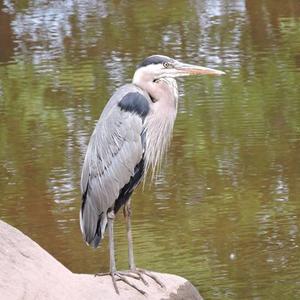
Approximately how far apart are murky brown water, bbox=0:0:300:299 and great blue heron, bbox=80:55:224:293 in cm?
95

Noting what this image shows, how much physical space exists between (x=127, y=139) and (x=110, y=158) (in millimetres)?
105

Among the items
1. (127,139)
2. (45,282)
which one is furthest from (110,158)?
(45,282)

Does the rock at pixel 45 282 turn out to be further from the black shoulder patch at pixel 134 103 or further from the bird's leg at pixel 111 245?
the black shoulder patch at pixel 134 103

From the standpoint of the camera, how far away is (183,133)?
26.2 ft

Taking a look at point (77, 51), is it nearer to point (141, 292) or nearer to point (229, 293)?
point (229, 293)

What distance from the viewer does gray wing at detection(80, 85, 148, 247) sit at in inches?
191

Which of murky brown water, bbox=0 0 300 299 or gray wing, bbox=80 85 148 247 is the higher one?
gray wing, bbox=80 85 148 247

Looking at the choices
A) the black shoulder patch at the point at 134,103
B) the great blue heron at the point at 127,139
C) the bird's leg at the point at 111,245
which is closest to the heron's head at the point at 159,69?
the great blue heron at the point at 127,139

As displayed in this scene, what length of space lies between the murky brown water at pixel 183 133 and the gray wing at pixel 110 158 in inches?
37.7

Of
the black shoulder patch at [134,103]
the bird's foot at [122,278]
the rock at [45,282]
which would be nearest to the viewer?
the rock at [45,282]

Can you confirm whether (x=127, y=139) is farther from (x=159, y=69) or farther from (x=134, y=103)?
(x=159, y=69)

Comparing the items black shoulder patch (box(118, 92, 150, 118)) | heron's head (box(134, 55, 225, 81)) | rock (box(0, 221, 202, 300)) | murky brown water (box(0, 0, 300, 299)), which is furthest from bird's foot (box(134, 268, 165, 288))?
murky brown water (box(0, 0, 300, 299))

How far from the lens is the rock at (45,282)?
432 centimetres

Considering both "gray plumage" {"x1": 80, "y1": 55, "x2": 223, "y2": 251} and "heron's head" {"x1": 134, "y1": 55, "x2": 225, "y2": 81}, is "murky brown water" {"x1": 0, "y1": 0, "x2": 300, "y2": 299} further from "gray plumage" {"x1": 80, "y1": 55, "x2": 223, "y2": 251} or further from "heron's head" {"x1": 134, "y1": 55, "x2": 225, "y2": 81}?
"heron's head" {"x1": 134, "y1": 55, "x2": 225, "y2": 81}
